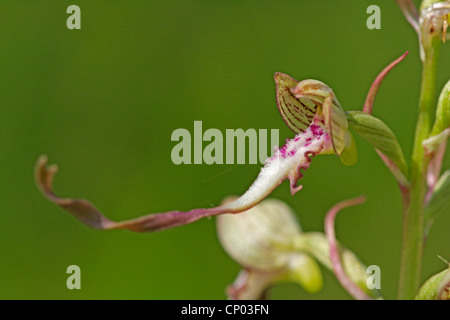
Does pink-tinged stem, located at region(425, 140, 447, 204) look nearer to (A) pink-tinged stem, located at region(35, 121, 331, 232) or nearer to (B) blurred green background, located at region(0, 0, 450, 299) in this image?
(A) pink-tinged stem, located at region(35, 121, 331, 232)

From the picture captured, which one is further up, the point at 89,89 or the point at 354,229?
the point at 89,89

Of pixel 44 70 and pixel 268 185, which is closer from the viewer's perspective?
pixel 268 185

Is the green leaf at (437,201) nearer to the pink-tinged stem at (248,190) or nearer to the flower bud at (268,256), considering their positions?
the pink-tinged stem at (248,190)

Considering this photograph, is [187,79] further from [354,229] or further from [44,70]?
[354,229]

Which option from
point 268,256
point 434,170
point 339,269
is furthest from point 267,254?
point 434,170

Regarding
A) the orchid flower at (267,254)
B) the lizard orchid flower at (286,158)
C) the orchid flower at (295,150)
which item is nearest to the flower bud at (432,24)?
the orchid flower at (295,150)

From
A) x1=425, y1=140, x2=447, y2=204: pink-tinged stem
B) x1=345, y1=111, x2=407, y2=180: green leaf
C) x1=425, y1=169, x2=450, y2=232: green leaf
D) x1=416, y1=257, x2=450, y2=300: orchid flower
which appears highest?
x1=345, y1=111, x2=407, y2=180: green leaf

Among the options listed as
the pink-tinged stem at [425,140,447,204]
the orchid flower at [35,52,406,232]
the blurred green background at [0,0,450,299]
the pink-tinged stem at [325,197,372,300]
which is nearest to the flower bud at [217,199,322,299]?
the pink-tinged stem at [325,197,372,300]

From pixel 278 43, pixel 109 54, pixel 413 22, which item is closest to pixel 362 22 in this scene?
pixel 278 43
